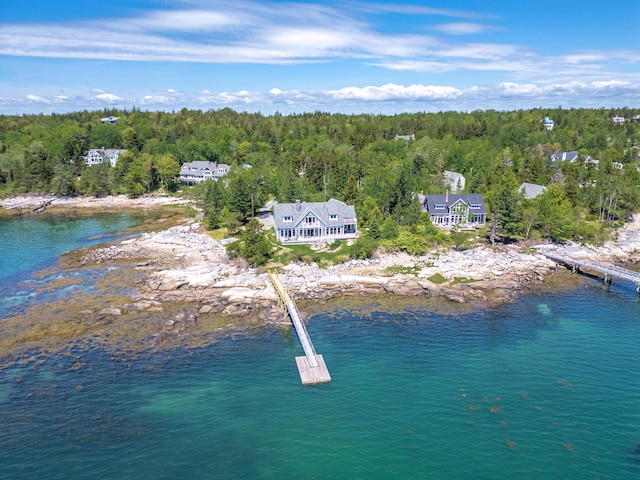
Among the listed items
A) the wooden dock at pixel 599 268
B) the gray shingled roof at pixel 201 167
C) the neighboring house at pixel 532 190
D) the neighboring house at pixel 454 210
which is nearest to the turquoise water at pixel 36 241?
the gray shingled roof at pixel 201 167

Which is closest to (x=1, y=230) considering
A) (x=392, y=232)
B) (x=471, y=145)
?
(x=392, y=232)

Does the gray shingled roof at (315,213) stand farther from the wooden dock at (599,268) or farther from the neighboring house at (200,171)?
the neighboring house at (200,171)

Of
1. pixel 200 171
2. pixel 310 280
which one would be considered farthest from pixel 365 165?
pixel 310 280

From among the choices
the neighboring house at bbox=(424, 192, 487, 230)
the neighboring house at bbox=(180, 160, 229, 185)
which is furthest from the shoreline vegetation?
the neighboring house at bbox=(180, 160, 229, 185)

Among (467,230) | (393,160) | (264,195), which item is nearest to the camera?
(467,230)

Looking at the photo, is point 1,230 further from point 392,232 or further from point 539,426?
point 539,426

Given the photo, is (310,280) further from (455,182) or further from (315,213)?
(455,182)

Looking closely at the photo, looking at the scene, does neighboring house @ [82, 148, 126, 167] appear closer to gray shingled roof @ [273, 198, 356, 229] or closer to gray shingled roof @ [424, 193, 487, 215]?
gray shingled roof @ [273, 198, 356, 229]
